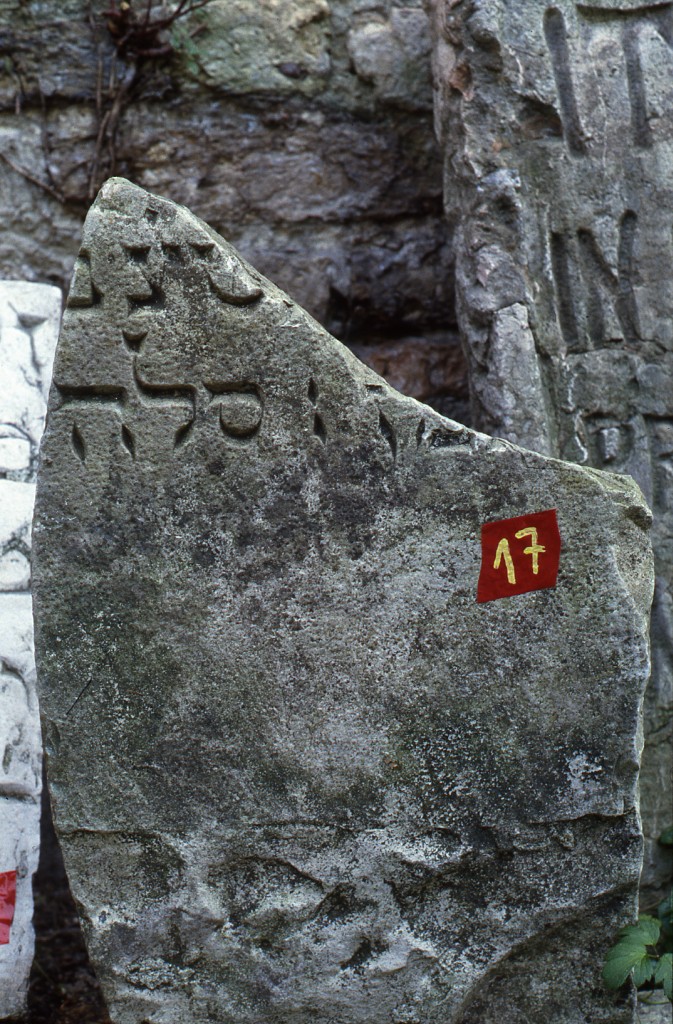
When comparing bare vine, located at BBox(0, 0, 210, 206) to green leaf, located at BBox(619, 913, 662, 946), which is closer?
green leaf, located at BBox(619, 913, 662, 946)

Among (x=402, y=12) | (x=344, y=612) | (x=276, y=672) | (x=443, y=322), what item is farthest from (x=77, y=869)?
(x=402, y=12)

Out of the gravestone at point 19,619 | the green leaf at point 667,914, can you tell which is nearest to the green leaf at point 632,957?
the green leaf at point 667,914

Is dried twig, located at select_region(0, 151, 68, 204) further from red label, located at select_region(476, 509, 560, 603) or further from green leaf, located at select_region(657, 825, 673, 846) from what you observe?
green leaf, located at select_region(657, 825, 673, 846)

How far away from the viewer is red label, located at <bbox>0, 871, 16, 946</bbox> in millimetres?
1803

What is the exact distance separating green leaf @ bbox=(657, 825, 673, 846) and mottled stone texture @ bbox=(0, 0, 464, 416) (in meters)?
1.22

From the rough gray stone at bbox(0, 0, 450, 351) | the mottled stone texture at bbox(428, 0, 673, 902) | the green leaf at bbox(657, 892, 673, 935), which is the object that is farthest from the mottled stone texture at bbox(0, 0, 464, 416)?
the green leaf at bbox(657, 892, 673, 935)

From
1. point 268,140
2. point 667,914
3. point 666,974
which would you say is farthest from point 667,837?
point 268,140

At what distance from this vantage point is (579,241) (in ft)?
6.31

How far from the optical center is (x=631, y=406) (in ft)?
6.34

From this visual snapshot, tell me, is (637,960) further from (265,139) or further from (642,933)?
(265,139)

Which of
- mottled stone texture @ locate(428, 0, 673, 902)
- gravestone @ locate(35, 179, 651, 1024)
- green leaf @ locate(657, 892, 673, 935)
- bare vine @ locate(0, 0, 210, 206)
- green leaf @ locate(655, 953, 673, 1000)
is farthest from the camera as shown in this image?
bare vine @ locate(0, 0, 210, 206)

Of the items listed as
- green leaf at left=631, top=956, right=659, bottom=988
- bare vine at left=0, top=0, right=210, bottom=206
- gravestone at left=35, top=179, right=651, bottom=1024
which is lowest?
green leaf at left=631, top=956, right=659, bottom=988

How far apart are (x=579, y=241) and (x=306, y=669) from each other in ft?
3.28

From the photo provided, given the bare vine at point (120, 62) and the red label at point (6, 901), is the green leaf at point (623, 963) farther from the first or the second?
the bare vine at point (120, 62)
